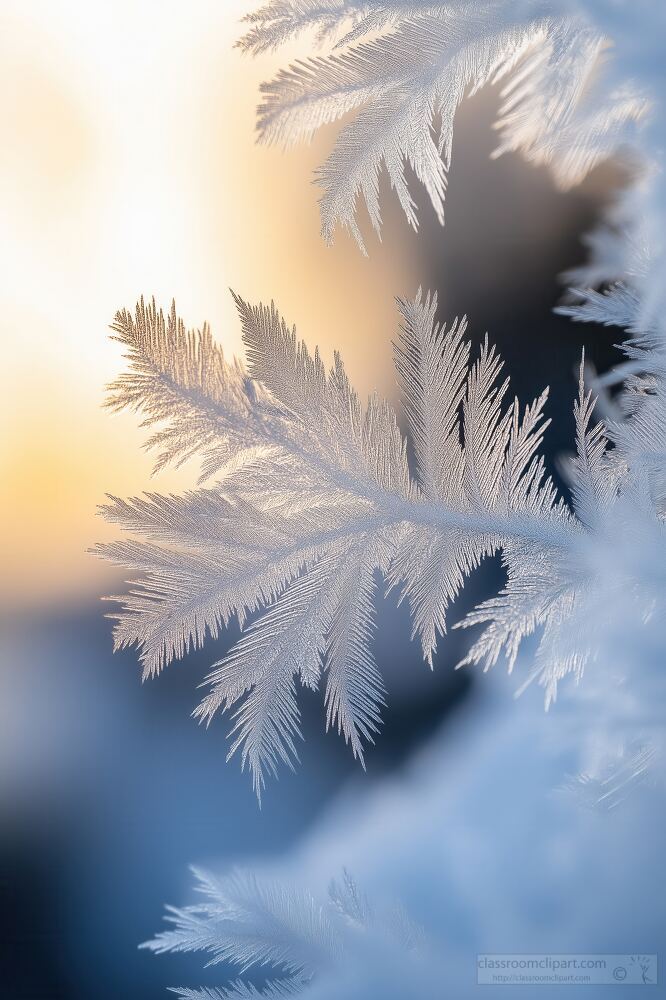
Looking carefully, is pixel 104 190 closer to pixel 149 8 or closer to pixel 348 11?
pixel 149 8

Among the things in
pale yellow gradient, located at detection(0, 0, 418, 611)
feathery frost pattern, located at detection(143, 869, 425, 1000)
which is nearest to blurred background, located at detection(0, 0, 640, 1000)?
pale yellow gradient, located at detection(0, 0, 418, 611)

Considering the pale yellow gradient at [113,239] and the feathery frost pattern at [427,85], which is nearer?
the feathery frost pattern at [427,85]

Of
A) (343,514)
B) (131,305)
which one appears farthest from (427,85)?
(131,305)

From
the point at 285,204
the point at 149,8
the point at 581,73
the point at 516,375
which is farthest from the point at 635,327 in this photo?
the point at 149,8

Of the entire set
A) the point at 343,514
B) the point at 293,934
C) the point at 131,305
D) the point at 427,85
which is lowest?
the point at 293,934

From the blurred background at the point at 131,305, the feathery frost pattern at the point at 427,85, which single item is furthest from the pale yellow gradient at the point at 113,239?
the feathery frost pattern at the point at 427,85

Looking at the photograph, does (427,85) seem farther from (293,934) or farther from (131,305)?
(131,305)

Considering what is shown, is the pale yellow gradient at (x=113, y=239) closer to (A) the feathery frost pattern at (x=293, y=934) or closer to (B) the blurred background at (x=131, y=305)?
(B) the blurred background at (x=131, y=305)
